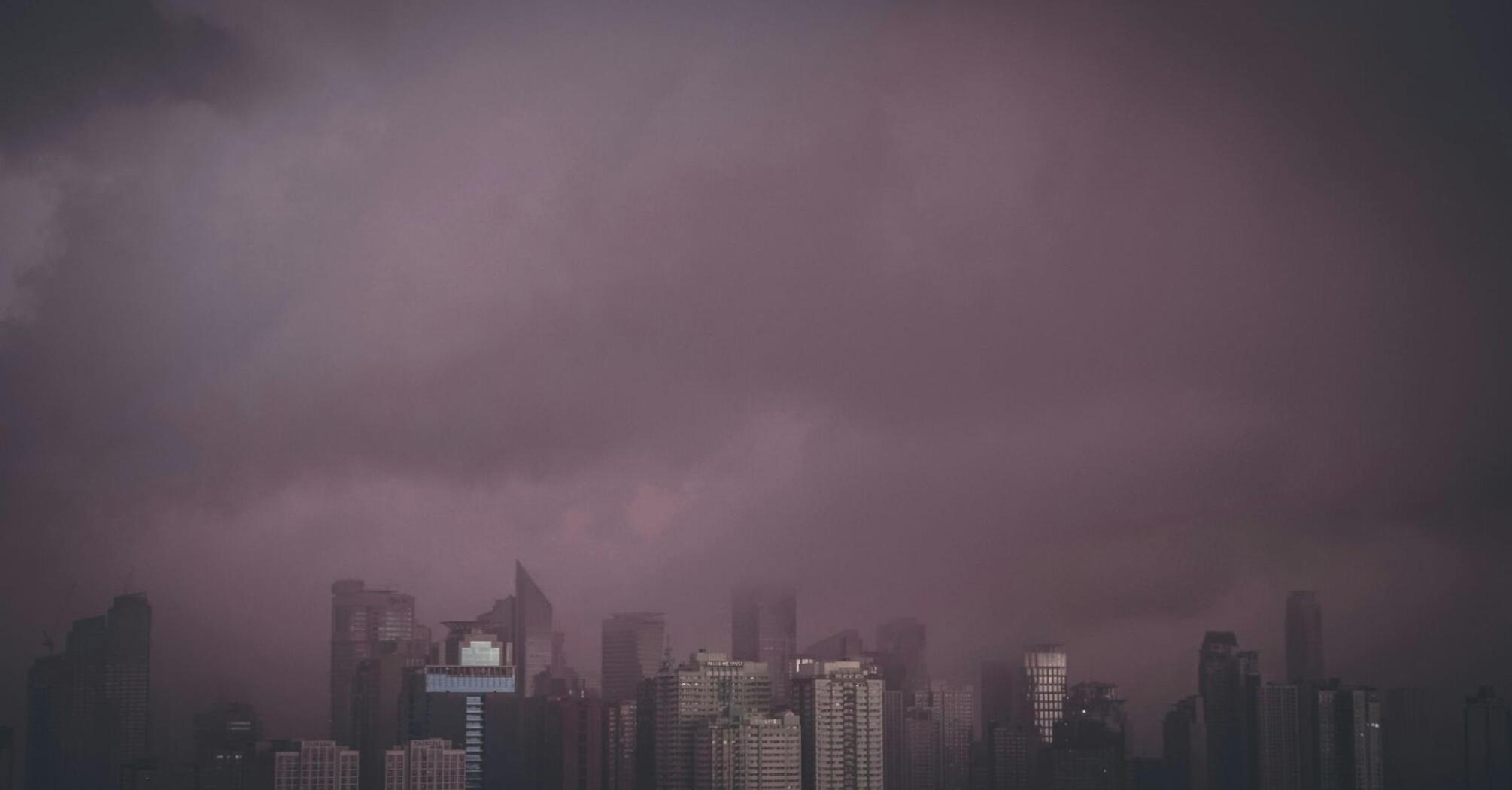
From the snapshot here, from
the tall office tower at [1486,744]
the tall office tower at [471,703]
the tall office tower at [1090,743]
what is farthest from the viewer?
the tall office tower at [471,703]

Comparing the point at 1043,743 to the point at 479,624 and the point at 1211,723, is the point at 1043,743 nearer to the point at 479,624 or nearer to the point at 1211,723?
the point at 1211,723

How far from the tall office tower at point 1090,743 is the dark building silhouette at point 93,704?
6.51m

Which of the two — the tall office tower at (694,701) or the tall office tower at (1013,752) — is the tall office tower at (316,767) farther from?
the tall office tower at (1013,752)

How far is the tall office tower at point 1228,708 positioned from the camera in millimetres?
14438

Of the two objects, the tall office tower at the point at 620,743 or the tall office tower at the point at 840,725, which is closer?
the tall office tower at the point at 840,725

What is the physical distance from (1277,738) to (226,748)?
752cm

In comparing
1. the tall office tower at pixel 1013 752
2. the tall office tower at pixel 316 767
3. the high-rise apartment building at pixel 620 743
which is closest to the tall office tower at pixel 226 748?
the tall office tower at pixel 316 767

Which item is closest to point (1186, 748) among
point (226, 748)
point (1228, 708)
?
point (1228, 708)

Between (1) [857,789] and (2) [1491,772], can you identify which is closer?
(2) [1491,772]

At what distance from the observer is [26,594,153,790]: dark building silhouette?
13.7 m

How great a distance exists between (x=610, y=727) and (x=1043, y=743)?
128 inches

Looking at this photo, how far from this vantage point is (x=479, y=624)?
15.6 m

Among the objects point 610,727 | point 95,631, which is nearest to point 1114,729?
point 610,727

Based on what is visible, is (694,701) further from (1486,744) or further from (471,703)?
(1486,744)
